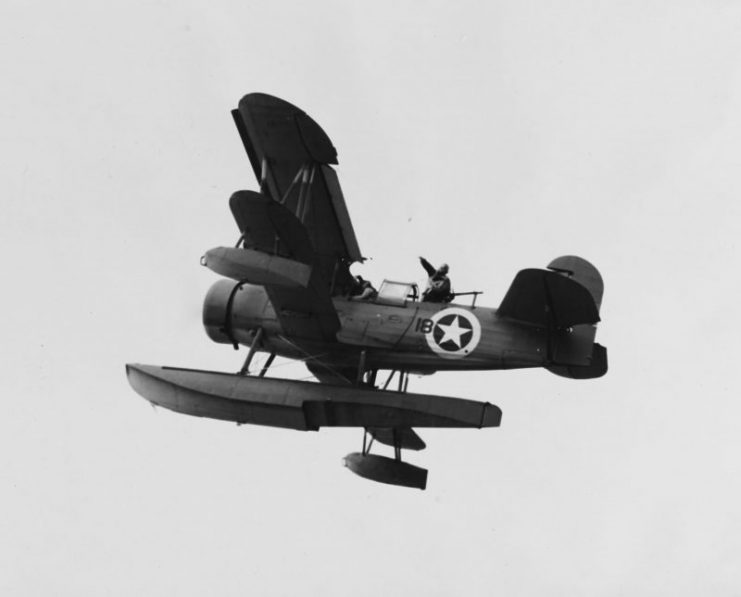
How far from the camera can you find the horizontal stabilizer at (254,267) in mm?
18062

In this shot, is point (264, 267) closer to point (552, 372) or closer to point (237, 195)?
point (237, 195)

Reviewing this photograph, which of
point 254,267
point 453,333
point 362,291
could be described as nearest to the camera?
point 254,267

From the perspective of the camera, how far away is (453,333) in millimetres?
19891

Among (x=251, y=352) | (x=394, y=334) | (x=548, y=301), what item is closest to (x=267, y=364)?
(x=251, y=352)

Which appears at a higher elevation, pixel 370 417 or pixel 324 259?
pixel 324 259

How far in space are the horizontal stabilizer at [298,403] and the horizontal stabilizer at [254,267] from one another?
2039 millimetres

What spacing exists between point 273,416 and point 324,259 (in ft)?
13.6

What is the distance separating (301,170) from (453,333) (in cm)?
420

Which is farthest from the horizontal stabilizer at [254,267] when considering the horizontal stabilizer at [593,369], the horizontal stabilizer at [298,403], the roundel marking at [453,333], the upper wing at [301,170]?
the horizontal stabilizer at [593,369]

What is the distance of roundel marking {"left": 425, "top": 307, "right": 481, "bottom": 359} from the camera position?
1970 centimetres

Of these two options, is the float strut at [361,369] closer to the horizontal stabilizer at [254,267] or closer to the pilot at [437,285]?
the pilot at [437,285]

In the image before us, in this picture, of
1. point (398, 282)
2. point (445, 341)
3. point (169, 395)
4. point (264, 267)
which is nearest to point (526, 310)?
point (445, 341)

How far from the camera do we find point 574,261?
21469 mm

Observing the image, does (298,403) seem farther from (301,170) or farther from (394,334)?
(301,170)
